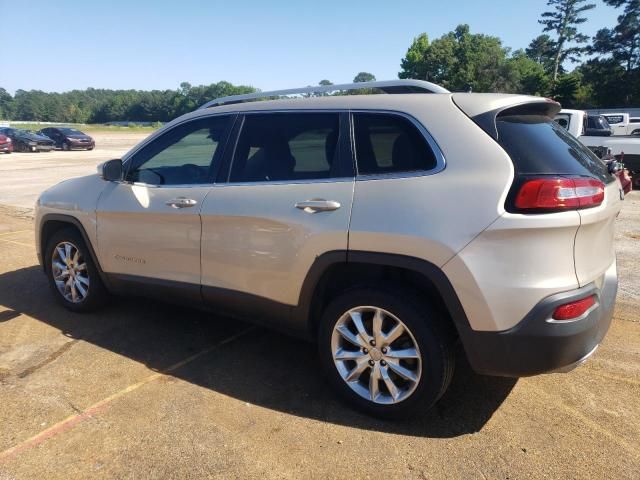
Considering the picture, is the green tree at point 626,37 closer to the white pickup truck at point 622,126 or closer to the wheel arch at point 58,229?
the white pickup truck at point 622,126

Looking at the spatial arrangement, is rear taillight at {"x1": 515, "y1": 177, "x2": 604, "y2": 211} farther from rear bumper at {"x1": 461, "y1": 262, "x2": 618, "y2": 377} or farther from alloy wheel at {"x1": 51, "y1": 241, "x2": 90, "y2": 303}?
alloy wheel at {"x1": 51, "y1": 241, "x2": 90, "y2": 303}

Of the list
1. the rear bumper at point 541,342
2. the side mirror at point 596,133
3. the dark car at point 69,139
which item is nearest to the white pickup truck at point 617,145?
the side mirror at point 596,133

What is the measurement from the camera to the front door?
3.54m

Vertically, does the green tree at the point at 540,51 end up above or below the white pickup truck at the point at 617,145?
above

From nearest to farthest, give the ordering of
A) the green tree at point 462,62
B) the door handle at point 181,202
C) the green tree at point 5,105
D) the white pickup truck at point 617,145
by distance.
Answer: the door handle at point 181,202 → the white pickup truck at point 617,145 → the green tree at point 462,62 → the green tree at point 5,105

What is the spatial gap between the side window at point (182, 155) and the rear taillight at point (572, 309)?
2341 mm

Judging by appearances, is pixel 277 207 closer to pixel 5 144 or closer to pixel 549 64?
pixel 5 144

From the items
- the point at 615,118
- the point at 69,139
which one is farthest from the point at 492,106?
the point at 69,139

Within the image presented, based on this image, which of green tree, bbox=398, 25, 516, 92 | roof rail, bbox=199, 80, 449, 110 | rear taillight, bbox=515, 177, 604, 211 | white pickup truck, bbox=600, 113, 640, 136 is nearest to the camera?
rear taillight, bbox=515, 177, 604, 211

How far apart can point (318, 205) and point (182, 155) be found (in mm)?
1530

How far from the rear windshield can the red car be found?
32.7 m

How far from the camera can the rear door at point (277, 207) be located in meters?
2.89

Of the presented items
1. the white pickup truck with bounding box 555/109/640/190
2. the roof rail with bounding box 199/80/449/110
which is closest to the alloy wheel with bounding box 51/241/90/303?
the roof rail with bounding box 199/80/449/110

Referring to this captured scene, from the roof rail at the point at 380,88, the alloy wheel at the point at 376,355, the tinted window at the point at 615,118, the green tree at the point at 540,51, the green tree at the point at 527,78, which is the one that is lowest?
the alloy wheel at the point at 376,355
